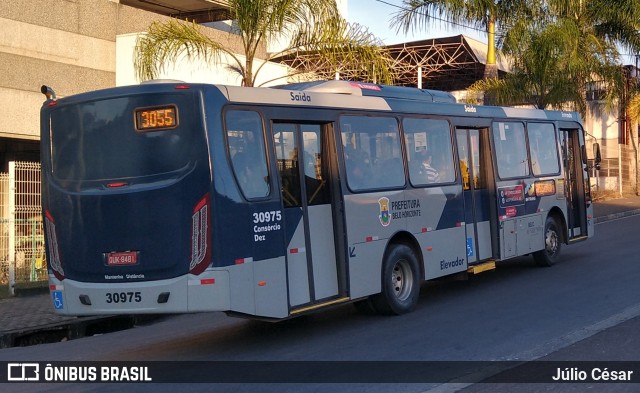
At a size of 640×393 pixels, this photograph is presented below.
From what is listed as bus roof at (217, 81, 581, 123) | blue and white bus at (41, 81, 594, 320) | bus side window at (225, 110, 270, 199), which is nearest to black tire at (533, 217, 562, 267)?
bus roof at (217, 81, 581, 123)

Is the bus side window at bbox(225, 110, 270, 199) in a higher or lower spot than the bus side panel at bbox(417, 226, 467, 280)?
higher

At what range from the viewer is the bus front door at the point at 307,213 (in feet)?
32.4

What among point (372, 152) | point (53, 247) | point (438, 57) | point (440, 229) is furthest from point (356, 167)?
point (438, 57)

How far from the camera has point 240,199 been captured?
910cm

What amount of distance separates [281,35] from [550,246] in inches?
271

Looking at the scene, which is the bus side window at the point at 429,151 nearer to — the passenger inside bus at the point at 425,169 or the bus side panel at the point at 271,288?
the passenger inside bus at the point at 425,169

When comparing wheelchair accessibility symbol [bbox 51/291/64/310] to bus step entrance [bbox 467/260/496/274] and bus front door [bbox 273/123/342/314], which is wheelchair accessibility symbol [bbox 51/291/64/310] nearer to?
bus front door [bbox 273/123/342/314]

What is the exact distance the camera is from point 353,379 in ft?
26.1

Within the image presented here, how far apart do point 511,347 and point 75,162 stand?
526cm

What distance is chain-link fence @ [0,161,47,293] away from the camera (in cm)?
1509

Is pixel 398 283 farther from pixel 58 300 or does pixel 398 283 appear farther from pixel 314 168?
pixel 58 300

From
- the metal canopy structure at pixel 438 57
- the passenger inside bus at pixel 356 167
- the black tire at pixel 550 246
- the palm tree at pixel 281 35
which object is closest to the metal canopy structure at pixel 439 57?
the metal canopy structure at pixel 438 57

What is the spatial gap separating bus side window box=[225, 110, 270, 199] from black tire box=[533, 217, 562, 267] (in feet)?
26.9

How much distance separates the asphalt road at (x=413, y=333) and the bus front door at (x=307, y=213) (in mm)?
632
